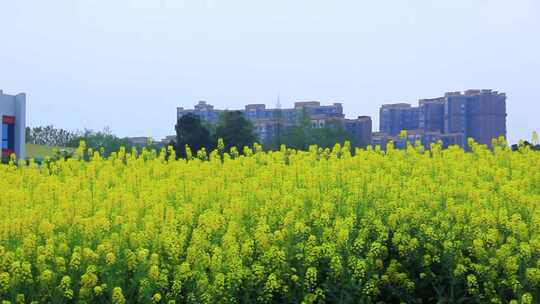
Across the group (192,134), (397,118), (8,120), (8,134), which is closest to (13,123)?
(8,120)

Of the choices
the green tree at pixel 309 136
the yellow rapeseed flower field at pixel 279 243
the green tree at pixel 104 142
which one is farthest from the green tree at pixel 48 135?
the yellow rapeseed flower field at pixel 279 243

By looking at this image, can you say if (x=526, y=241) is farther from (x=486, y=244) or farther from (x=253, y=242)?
(x=253, y=242)

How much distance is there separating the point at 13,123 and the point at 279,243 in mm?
39319

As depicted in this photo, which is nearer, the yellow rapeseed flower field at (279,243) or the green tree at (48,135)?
the yellow rapeseed flower field at (279,243)

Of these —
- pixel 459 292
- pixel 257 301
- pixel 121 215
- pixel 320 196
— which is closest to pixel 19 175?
pixel 121 215

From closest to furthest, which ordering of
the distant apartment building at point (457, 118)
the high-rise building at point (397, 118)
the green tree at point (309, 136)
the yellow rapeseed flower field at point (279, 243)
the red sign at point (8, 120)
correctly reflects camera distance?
the yellow rapeseed flower field at point (279, 243) < the red sign at point (8, 120) < the green tree at point (309, 136) < the distant apartment building at point (457, 118) < the high-rise building at point (397, 118)

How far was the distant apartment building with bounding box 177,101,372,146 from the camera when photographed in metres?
67.9

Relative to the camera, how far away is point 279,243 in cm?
536

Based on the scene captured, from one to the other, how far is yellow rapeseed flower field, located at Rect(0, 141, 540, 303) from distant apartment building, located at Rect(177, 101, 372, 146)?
50.0 meters

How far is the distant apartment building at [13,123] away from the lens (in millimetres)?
41594

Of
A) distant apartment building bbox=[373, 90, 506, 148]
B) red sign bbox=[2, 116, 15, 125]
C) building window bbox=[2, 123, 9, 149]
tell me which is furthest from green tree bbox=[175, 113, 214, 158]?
distant apartment building bbox=[373, 90, 506, 148]

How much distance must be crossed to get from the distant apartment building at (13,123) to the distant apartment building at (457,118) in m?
34.0

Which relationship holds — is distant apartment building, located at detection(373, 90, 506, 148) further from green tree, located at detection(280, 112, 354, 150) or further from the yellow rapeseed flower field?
the yellow rapeseed flower field

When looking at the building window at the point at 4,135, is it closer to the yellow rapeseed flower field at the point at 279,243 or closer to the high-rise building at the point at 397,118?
the yellow rapeseed flower field at the point at 279,243
